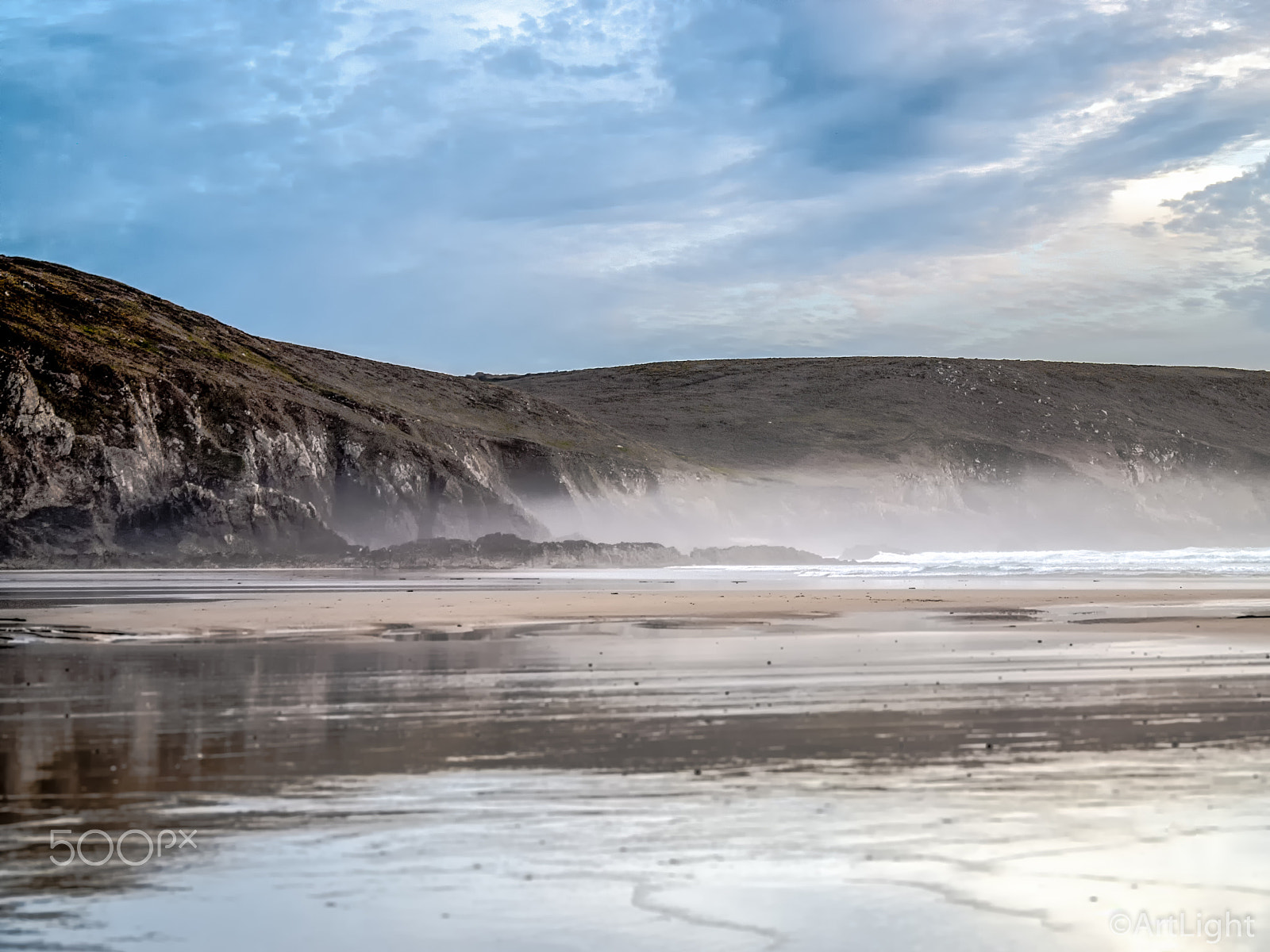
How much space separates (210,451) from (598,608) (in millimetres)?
41734

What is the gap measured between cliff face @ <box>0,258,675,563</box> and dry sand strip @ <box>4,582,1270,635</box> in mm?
28421

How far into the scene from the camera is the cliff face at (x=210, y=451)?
5622 centimetres

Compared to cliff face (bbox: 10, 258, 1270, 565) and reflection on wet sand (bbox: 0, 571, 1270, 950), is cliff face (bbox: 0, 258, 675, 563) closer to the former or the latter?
cliff face (bbox: 10, 258, 1270, 565)

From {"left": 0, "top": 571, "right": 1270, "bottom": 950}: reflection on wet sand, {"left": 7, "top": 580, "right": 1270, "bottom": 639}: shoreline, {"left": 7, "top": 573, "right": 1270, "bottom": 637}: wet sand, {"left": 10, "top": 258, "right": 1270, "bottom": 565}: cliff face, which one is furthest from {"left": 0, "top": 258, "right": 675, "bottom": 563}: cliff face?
{"left": 0, "top": 571, "right": 1270, "bottom": 950}: reflection on wet sand

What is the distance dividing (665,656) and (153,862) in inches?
399

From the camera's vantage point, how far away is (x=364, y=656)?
15.8 meters

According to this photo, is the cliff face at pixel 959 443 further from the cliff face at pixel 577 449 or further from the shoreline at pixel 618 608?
the shoreline at pixel 618 608

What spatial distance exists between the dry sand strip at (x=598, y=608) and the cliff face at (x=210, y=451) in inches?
1119

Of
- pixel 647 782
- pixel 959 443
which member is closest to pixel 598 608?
pixel 647 782

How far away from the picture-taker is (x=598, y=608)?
85.7 feet

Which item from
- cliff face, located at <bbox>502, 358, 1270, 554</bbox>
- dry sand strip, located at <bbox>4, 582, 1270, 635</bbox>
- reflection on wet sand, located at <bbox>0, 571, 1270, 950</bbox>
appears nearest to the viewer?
reflection on wet sand, located at <bbox>0, 571, 1270, 950</bbox>

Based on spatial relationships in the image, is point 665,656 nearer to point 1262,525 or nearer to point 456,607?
point 456,607

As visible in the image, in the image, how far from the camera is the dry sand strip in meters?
21.3

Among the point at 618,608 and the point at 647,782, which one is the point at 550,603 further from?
the point at 647,782
